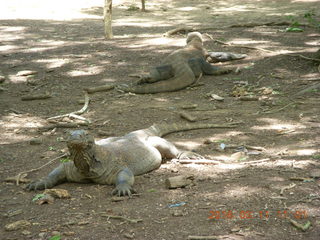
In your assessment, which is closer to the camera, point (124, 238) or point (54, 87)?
point (124, 238)

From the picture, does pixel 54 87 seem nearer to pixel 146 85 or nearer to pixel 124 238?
pixel 146 85

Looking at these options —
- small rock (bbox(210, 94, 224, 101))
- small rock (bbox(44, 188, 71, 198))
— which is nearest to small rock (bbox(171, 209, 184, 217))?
small rock (bbox(44, 188, 71, 198))

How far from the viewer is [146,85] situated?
8.25 metres

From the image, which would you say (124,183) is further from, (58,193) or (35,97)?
(35,97)

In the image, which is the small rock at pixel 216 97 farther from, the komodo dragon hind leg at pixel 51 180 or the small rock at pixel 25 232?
the small rock at pixel 25 232

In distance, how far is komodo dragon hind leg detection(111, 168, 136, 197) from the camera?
4059 mm

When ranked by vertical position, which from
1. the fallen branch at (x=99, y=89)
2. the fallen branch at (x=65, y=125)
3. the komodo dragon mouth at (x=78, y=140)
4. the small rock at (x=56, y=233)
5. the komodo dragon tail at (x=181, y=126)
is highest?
the komodo dragon mouth at (x=78, y=140)

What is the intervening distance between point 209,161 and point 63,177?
1.49 m

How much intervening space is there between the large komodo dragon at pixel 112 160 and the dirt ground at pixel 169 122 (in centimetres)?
12

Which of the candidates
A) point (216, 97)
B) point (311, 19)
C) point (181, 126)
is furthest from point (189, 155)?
point (311, 19)

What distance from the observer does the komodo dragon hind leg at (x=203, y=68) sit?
28.5 feet

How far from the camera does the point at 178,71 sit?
8516 mm

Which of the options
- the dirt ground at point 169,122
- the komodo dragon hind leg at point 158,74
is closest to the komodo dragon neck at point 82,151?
the dirt ground at point 169,122

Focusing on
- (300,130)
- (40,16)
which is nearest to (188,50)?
(300,130)
